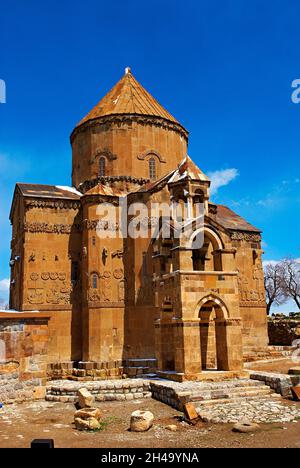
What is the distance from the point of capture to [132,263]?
2094cm

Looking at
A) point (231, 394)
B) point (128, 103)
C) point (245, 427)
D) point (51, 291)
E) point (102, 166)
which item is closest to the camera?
point (245, 427)

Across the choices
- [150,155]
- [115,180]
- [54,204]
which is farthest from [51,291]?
[150,155]

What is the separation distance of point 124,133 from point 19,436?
17.3 meters

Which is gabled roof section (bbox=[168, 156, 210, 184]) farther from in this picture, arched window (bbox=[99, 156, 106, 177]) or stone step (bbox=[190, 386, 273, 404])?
stone step (bbox=[190, 386, 273, 404])

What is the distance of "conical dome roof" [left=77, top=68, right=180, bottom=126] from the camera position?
24406mm

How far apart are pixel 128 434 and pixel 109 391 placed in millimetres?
5034

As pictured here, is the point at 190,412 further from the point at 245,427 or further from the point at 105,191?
the point at 105,191

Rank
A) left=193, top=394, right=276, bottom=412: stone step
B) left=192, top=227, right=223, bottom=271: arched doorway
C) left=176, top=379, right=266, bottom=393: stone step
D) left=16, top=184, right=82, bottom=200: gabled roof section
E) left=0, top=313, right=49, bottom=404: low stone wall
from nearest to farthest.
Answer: left=193, top=394, right=276, bottom=412: stone step, left=176, top=379, right=266, bottom=393: stone step, left=0, top=313, right=49, bottom=404: low stone wall, left=192, top=227, right=223, bottom=271: arched doorway, left=16, top=184, right=82, bottom=200: gabled roof section

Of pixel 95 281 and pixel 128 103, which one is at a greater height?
pixel 128 103

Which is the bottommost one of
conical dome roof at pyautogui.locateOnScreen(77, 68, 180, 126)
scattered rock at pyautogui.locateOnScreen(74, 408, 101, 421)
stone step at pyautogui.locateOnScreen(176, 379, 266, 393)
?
scattered rock at pyautogui.locateOnScreen(74, 408, 101, 421)

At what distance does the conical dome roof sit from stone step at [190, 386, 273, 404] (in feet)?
52.7

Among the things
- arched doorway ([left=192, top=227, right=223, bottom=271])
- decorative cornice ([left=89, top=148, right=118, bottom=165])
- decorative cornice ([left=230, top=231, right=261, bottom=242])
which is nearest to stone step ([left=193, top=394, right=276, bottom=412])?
arched doorway ([left=192, top=227, right=223, bottom=271])
